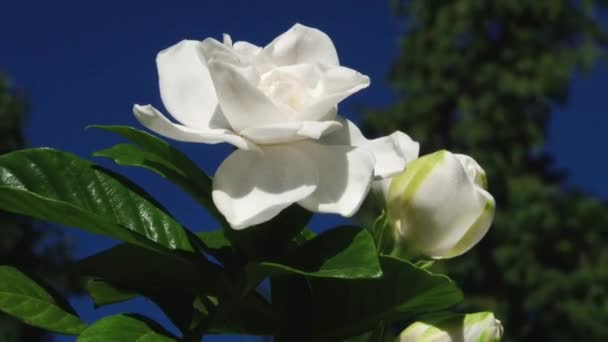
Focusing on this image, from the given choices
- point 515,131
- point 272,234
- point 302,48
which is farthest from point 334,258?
point 515,131

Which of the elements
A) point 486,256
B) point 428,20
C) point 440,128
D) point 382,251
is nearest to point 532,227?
point 486,256

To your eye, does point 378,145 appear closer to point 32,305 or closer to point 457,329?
point 457,329

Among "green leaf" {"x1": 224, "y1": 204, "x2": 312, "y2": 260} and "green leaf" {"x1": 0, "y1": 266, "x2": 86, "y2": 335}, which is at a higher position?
A: "green leaf" {"x1": 224, "y1": 204, "x2": 312, "y2": 260}

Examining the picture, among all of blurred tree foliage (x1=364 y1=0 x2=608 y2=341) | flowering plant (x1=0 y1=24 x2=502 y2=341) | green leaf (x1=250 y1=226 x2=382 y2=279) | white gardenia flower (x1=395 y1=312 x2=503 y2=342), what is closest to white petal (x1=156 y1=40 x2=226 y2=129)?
flowering plant (x1=0 y1=24 x2=502 y2=341)

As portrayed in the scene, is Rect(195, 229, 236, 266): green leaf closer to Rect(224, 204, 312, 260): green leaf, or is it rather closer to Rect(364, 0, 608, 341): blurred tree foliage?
Rect(224, 204, 312, 260): green leaf

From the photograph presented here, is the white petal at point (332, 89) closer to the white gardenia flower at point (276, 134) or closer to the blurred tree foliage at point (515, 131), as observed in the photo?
the white gardenia flower at point (276, 134)

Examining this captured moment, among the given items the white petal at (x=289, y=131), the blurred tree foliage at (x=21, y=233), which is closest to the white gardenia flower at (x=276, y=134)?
the white petal at (x=289, y=131)
